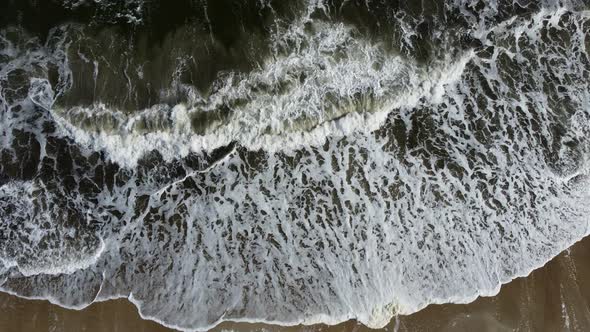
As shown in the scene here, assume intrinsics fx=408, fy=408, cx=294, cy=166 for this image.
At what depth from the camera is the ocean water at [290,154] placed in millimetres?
2395

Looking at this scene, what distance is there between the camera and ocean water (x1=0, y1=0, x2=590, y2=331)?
2.39m

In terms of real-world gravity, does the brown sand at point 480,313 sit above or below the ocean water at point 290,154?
below

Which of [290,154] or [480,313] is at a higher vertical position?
[290,154]

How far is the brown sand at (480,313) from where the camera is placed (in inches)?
95.7

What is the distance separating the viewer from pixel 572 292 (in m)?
2.58

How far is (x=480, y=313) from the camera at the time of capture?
8.23 feet

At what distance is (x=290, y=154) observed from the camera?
8.10 ft

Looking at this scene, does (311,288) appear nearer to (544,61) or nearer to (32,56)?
(544,61)

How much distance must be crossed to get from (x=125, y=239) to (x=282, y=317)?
1.04m

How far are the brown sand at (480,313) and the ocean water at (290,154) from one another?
97 millimetres

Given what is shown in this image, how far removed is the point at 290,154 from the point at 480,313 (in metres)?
1.52

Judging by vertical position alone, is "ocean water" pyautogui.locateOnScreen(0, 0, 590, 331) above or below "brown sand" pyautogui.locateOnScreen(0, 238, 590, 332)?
above

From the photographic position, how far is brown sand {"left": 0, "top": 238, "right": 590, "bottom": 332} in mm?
2432

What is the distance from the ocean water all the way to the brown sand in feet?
0.32
